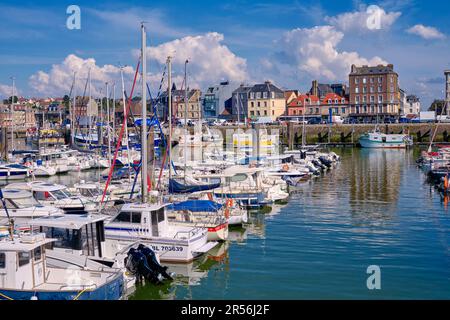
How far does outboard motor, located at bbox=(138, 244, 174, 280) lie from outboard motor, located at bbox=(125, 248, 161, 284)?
0.13 m

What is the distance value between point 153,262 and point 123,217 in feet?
11.5

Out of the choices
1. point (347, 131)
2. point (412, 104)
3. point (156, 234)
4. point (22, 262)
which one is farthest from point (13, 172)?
point (412, 104)

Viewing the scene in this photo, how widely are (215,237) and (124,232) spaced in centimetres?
474

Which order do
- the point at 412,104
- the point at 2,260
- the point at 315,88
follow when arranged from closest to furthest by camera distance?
the point at 2,260 → the point at 315,88 → the point at 412,104

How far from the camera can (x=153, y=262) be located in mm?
19391

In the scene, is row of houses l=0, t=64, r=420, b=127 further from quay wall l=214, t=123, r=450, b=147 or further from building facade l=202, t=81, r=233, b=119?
quay wall l=214, t=123, r=450, b=147

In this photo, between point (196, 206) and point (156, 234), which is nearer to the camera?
point (156, 234)

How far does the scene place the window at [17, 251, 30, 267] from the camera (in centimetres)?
1559

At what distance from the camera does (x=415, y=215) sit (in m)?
32.0

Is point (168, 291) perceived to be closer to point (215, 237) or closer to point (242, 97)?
point (215, 237)

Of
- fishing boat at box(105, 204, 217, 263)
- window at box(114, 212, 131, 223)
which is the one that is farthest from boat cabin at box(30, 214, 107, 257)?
window at box(114, 212, 131, 223)

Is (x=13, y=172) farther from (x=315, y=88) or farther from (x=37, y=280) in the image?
(x=315, y=88)

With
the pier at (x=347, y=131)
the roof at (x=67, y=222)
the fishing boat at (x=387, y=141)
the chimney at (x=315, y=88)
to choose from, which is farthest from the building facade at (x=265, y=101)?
the roof at (x=67, y=222)
